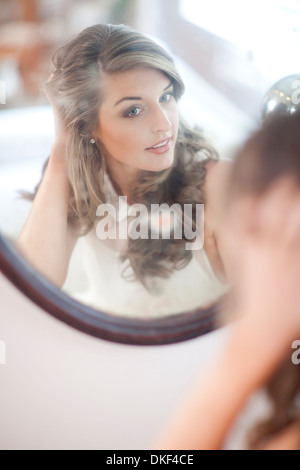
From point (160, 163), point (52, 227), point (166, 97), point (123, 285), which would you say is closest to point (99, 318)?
point (123, 285)

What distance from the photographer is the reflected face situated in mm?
730

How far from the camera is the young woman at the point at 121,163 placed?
0.71 metres

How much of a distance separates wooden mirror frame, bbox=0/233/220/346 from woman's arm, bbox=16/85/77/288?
0.02m

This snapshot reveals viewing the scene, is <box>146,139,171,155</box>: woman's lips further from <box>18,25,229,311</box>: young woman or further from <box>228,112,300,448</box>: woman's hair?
<box>228,112,300,448</box>: woman's hair

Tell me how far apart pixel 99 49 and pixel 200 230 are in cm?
34

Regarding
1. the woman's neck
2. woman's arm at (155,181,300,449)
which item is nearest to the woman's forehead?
the woman's neck

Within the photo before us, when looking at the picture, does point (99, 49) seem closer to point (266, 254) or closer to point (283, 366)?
point (266, 254)

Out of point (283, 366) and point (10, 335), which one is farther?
point (10, 335)

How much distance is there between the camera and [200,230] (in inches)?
33.7

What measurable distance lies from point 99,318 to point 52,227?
184 millimetres

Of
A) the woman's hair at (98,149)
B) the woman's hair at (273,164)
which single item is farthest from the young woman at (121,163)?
the woman's hair at (273,164)

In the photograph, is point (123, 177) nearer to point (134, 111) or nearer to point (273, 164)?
point (134, 111)

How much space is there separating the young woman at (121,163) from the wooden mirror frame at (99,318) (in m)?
0.02
